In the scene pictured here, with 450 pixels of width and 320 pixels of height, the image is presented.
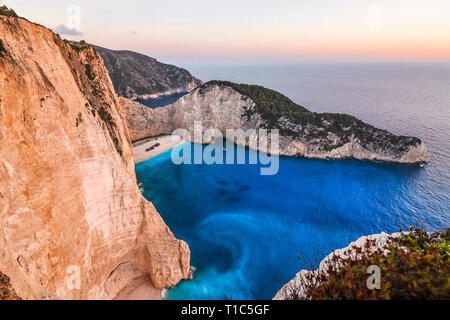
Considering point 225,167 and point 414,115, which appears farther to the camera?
point 414,115

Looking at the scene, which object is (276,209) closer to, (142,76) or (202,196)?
(202,196)

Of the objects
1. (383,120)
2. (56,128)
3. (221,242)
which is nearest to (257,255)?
(221,242)

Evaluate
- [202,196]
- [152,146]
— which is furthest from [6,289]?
[152,146]

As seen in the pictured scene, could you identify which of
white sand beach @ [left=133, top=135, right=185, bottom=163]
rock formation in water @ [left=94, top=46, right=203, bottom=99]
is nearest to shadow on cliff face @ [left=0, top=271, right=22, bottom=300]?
white sand beach @ [left=133, top=135, right=185, bottom=163]

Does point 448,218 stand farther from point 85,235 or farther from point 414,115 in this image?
point 414,115

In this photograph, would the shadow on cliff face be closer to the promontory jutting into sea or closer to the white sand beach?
the promontory jutting into sea
